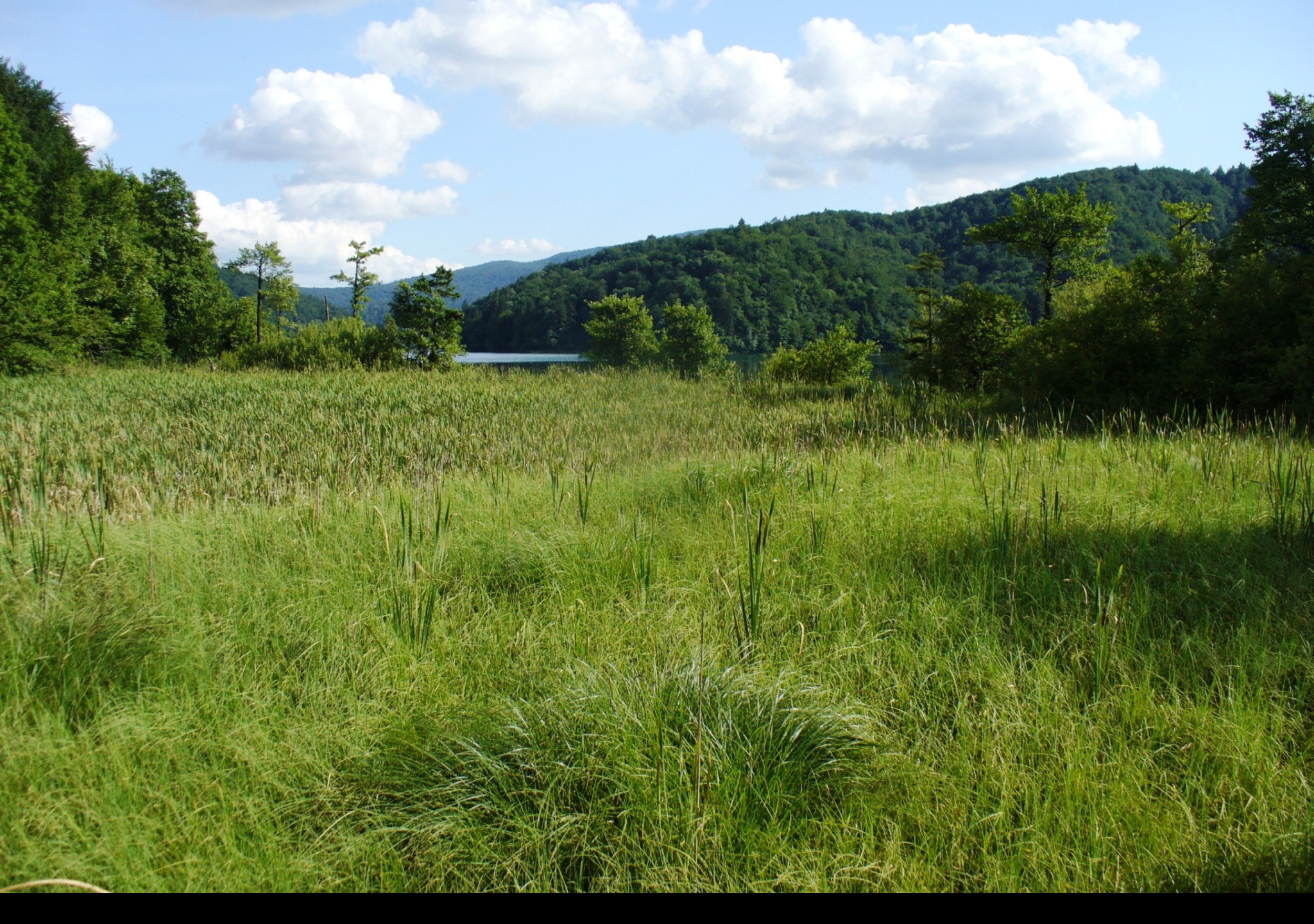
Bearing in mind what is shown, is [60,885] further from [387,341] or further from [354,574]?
[387,341]

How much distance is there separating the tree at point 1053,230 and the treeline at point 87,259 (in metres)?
31.9

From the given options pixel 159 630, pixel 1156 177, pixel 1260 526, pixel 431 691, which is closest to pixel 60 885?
pixel 431 691

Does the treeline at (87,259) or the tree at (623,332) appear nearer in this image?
the treeline at (87,259)

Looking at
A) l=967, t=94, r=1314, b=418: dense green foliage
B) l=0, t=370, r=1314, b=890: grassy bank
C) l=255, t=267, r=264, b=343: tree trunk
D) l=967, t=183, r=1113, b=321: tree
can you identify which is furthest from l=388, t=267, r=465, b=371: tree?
l=0, t=370, r=1314, b=890: grassy bank

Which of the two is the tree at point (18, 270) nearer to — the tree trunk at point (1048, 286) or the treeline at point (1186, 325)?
the treeline at point (1186, 325)

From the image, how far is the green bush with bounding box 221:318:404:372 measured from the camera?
28041 mm

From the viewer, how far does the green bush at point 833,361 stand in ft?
93.7

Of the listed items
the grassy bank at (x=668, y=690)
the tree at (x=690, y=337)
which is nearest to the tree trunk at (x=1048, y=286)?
the tree at (x=690, y=337)

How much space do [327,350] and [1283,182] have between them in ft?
105

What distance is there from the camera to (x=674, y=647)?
2.82 metres

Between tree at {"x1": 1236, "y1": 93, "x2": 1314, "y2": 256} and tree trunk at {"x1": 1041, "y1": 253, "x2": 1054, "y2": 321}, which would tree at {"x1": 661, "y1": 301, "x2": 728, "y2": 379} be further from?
tree at {"x1": 1236, "y1": 93, "x2": 1314, "y2": 256}

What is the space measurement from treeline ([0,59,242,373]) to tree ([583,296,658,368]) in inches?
836
